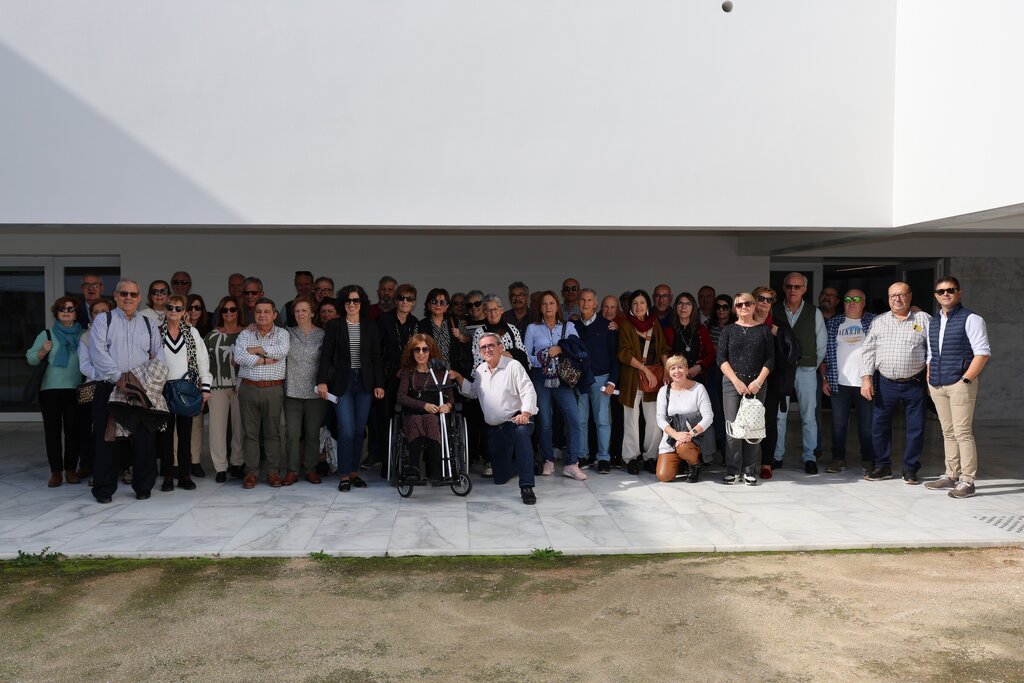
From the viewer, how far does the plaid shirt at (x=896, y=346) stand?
7.24 m

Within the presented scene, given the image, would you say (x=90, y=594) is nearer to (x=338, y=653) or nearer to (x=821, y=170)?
(x=338, y=653)

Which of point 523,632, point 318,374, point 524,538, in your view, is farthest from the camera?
point 318,374

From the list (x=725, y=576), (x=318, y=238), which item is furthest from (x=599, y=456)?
(x=318, y=238)

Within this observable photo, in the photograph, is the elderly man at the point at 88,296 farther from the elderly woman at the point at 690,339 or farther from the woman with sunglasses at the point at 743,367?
the woman with sunglasses at the point at 743,367

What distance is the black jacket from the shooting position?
697cm

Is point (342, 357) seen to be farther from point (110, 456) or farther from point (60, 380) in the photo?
point (60, 380)

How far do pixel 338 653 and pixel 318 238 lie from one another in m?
7.54

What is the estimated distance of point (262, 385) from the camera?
277 inches

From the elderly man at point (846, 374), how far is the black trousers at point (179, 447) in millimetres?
5568

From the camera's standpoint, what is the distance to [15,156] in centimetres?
719

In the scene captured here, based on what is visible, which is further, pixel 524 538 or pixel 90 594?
pixel 524 538

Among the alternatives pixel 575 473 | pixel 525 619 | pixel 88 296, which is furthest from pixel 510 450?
pixel 88 296

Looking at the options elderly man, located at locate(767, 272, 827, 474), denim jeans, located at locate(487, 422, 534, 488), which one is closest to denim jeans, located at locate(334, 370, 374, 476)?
denim jeans, located at locate(487, 422, 534, 488)

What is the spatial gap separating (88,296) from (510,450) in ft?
13.0
